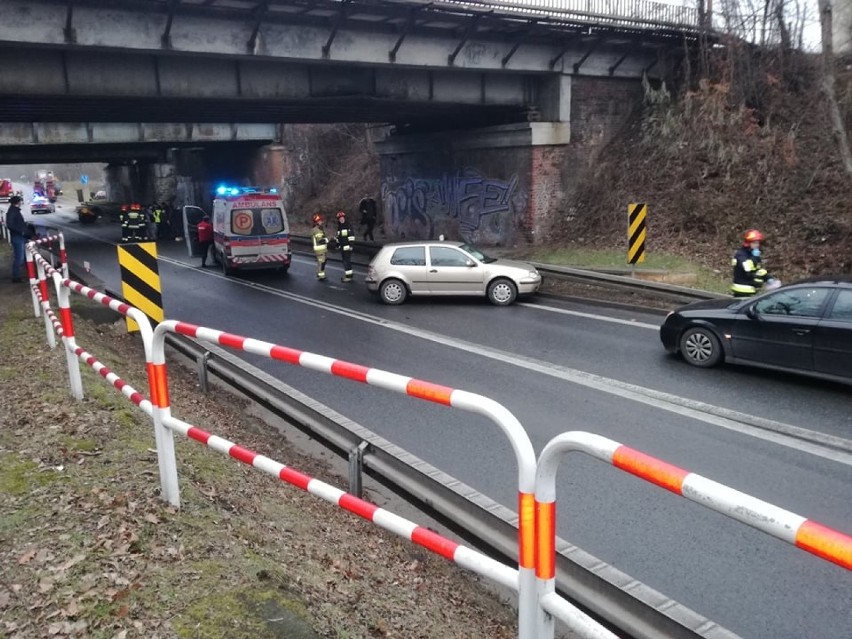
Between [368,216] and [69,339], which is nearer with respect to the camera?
[69,339]

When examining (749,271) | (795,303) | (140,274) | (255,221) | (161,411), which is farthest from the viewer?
(255,221)

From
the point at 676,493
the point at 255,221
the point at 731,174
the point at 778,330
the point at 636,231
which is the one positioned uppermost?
the point at 731,174

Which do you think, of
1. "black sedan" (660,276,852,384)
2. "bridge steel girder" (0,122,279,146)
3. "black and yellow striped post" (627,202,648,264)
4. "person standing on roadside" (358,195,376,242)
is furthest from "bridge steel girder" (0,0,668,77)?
"bridge steel girder" (0,122,279,146)

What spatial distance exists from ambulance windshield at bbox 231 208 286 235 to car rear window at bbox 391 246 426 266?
21.0 ft

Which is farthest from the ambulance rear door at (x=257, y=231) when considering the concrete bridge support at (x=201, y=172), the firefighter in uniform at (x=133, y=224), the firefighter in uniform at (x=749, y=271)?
the concrete bridge support at (x=201, y=172)

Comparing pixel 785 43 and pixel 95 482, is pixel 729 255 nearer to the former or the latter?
pixel 785 43

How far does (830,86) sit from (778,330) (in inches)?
432

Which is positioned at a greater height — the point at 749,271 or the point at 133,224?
the point at 133,224

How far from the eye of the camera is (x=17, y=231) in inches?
596

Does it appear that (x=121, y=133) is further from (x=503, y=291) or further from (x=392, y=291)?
(x=503, y=291)

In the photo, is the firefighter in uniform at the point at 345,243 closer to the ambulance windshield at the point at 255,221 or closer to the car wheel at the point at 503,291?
the ambulance windshield at the point at 255,221

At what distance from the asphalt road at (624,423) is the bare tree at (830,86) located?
7.85 meters

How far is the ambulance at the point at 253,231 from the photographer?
68.6ft

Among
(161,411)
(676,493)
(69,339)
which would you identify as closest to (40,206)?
(69,339)
